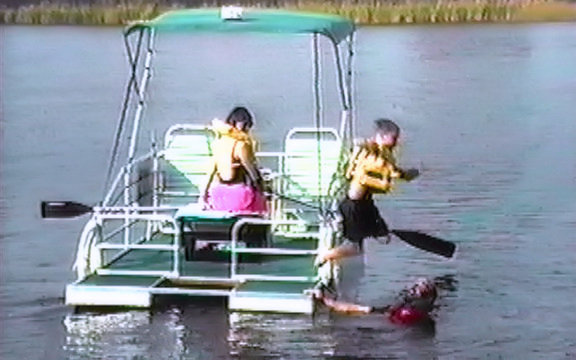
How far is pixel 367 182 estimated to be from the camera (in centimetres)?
1291

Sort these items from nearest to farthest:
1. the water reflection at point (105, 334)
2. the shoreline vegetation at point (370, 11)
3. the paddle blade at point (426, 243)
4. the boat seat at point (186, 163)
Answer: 1. the water reflection at point (105, 334)
2. the paddle blade at point (426, 243)
3. the boat seat at point (186, 163)
4. the shoreline vegetation at point (370, 11)

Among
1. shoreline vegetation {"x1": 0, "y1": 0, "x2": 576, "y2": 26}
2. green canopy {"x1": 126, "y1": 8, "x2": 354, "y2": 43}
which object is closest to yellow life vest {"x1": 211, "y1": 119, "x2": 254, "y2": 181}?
green canopy {"x1": 126, "y1": 8, "x2": 354, "y2": 43}

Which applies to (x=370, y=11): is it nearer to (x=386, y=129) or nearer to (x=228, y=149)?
(x=228, y=149)

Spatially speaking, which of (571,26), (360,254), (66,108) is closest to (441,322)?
(360,254)

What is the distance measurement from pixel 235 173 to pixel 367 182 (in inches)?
48.8

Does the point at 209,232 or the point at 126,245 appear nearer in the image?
the point at 209,232

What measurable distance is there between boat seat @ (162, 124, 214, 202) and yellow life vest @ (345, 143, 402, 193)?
111 inches

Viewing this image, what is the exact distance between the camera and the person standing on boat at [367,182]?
42.4 feet

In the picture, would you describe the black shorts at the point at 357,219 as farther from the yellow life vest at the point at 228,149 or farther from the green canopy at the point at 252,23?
the green canopy at the point at 252,23

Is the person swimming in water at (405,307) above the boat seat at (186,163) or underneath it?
underneath

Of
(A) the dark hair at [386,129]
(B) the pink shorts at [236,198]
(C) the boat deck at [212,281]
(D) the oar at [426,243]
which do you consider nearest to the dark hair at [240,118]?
(B) the pink shorts at [236,198]

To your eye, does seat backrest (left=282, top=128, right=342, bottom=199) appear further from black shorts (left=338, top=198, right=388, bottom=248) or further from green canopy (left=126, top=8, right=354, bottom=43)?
black shorts (left=338, top=198, right=388, bottom=248)

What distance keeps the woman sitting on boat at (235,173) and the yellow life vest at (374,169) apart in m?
0.95

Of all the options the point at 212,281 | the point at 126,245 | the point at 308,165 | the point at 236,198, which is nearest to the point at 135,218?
the point at 126,245
